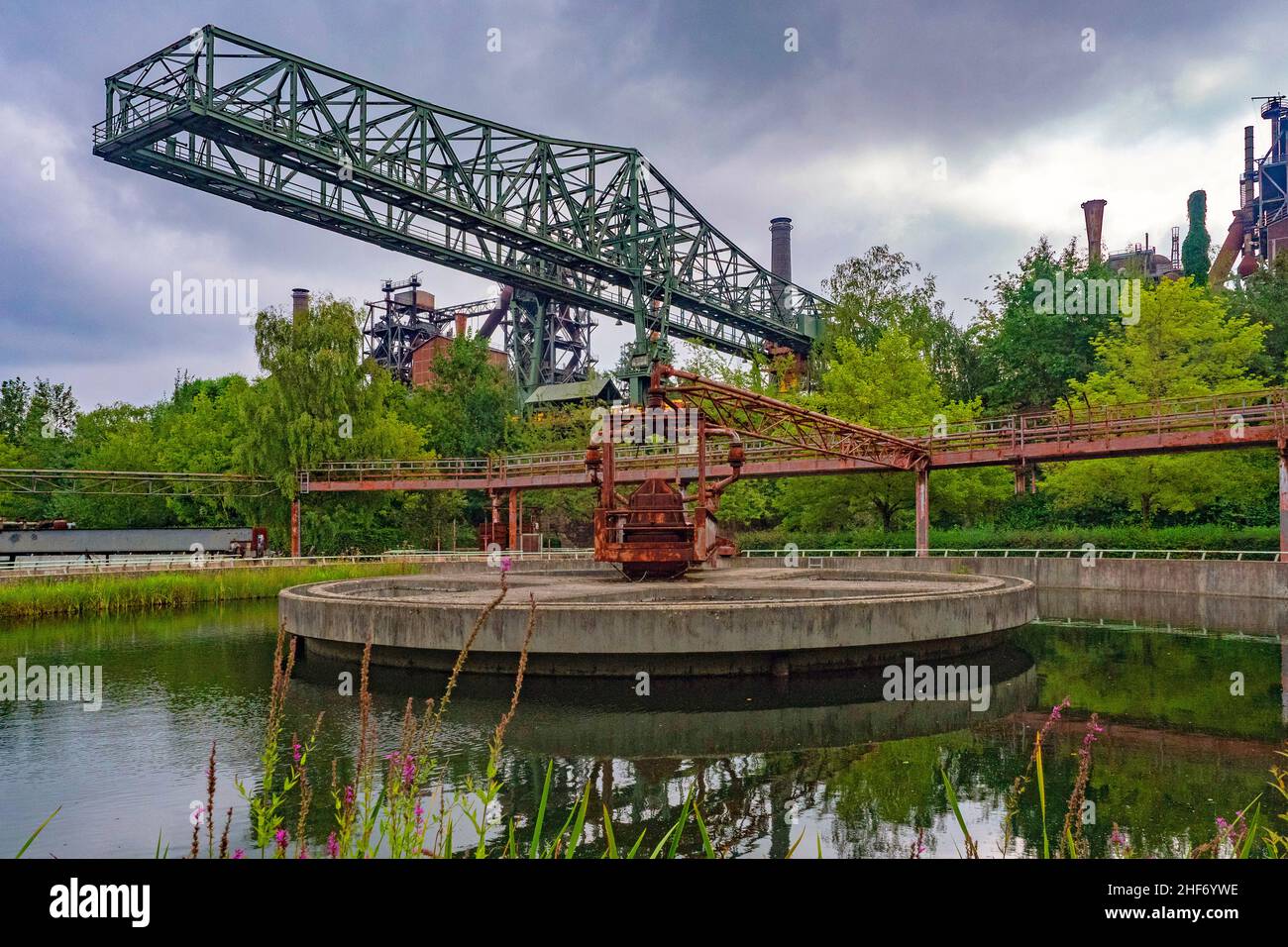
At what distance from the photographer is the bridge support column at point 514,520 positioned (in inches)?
1909

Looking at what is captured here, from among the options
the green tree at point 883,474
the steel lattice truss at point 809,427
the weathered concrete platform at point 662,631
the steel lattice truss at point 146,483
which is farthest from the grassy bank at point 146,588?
the green tree at point 883,474

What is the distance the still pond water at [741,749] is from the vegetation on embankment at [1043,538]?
16735 millimetres

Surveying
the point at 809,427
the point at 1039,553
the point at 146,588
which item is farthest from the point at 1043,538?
the point at 146,588

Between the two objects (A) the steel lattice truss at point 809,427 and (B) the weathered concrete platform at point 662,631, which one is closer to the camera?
(B) the weathered concrete platform at point 662,631

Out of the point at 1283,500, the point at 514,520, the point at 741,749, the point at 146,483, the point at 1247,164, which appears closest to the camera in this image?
the point at 741,749

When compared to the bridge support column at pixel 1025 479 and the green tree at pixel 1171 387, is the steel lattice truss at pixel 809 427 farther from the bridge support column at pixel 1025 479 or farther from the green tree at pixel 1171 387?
the bridge support column at pixel 1025 479

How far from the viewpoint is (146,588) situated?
28.0 metres

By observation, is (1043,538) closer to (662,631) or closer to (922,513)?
(922,513)

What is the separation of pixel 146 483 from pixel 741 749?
172ft

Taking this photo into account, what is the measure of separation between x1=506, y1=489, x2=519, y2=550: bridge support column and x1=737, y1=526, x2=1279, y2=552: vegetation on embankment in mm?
12606

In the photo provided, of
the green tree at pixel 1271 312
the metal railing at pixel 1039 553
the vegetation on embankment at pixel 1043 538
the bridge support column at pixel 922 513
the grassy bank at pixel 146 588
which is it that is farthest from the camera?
the green tree at pixel 1271 312
